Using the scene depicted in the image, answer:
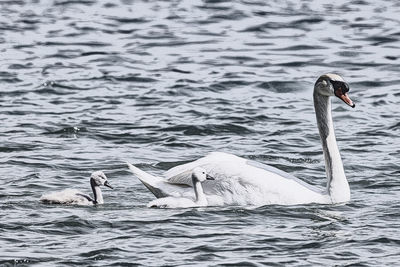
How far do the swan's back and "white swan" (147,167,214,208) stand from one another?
0.67m

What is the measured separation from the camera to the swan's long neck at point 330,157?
45.4 ft

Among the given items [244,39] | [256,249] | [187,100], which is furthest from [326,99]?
[244,39]

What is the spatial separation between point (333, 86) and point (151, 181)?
83.8 inches

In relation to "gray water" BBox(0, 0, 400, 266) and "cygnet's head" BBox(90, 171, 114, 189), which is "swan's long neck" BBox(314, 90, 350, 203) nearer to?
"gray water" BBox(0, 0, 400, 266)

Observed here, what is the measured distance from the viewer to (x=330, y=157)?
14172mm

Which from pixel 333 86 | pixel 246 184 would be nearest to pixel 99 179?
pixel 246 184

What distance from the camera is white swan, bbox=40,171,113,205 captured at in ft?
43.6

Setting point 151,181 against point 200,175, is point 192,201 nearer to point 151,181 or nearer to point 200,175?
point 200,175

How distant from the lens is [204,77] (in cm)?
2091

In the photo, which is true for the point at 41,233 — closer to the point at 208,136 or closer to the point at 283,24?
the point at 208,136

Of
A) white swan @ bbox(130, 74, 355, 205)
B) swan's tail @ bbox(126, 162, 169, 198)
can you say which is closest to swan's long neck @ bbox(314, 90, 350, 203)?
white swan @ bbox(130, 74, 355, 205)

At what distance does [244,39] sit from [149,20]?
246 cm

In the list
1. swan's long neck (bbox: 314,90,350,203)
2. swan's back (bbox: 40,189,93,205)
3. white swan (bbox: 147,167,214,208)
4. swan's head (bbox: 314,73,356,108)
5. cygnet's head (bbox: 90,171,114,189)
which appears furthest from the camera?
swan's head (bbox: 314,73,356,108)

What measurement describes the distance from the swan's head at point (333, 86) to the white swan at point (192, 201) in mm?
1672
